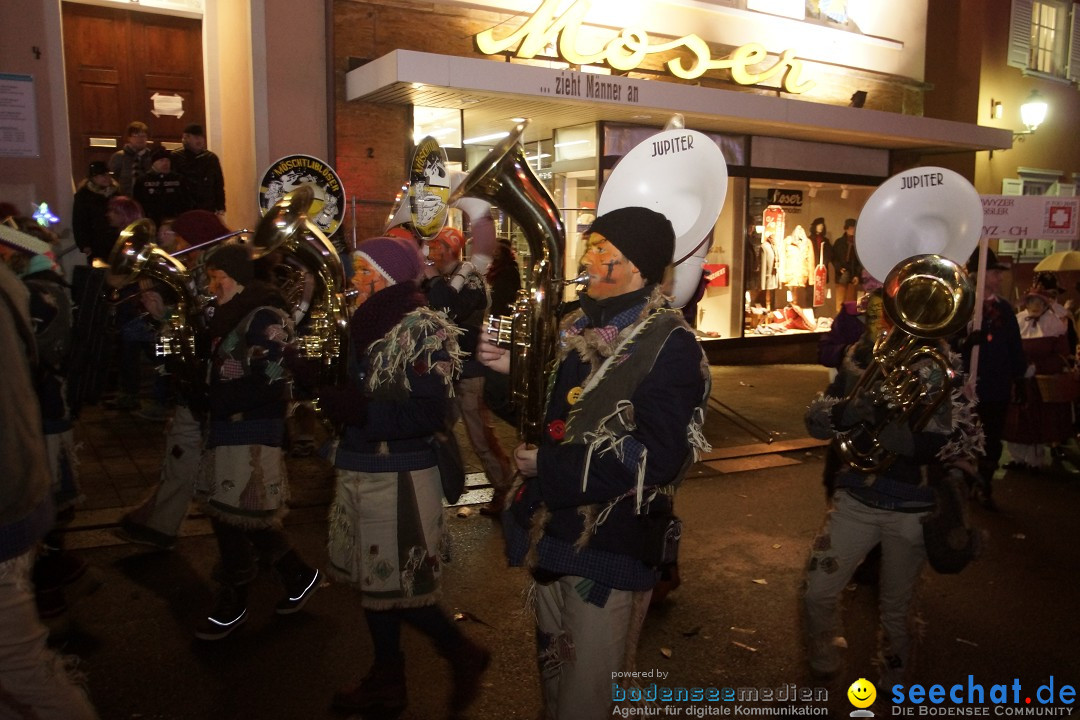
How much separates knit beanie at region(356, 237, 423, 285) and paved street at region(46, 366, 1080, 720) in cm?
192

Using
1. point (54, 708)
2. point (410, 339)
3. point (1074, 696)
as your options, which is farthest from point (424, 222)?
point (1074, 696)

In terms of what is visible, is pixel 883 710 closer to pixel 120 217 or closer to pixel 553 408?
pixel 553 408

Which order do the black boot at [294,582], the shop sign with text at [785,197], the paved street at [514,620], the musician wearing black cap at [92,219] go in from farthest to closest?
the shop sign with text at [785,197] < the musician wearing black cap at [92,219] < the black boot at [294,582] < the paved street at [514,620]

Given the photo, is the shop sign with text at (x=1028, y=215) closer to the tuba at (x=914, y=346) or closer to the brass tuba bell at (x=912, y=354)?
the tuba at (x=914, y=346)

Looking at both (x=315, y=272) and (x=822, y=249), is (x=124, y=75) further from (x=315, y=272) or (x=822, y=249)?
(x=822, y=249)

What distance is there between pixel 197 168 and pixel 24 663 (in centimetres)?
800

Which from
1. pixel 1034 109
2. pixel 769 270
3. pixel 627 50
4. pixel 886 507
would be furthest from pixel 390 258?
pixel 1034 109

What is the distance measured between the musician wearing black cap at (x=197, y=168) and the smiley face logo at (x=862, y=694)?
28.3 ft

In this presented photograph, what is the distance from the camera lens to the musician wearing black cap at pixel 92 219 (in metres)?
8.65

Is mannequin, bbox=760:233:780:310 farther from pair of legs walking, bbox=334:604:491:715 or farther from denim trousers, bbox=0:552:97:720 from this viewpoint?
denim trousers, bbox=0:552:97:720

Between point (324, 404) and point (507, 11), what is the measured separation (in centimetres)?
940

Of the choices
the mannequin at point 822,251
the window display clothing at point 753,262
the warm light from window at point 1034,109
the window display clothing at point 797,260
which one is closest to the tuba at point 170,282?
the window display clothing at point 753,262

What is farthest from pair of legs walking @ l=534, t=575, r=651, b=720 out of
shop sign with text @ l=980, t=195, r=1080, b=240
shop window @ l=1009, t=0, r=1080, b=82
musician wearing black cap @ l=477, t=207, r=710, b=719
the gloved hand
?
shop window @ l=1009, t=0, r=1080, b=82

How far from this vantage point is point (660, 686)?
3934 mm
